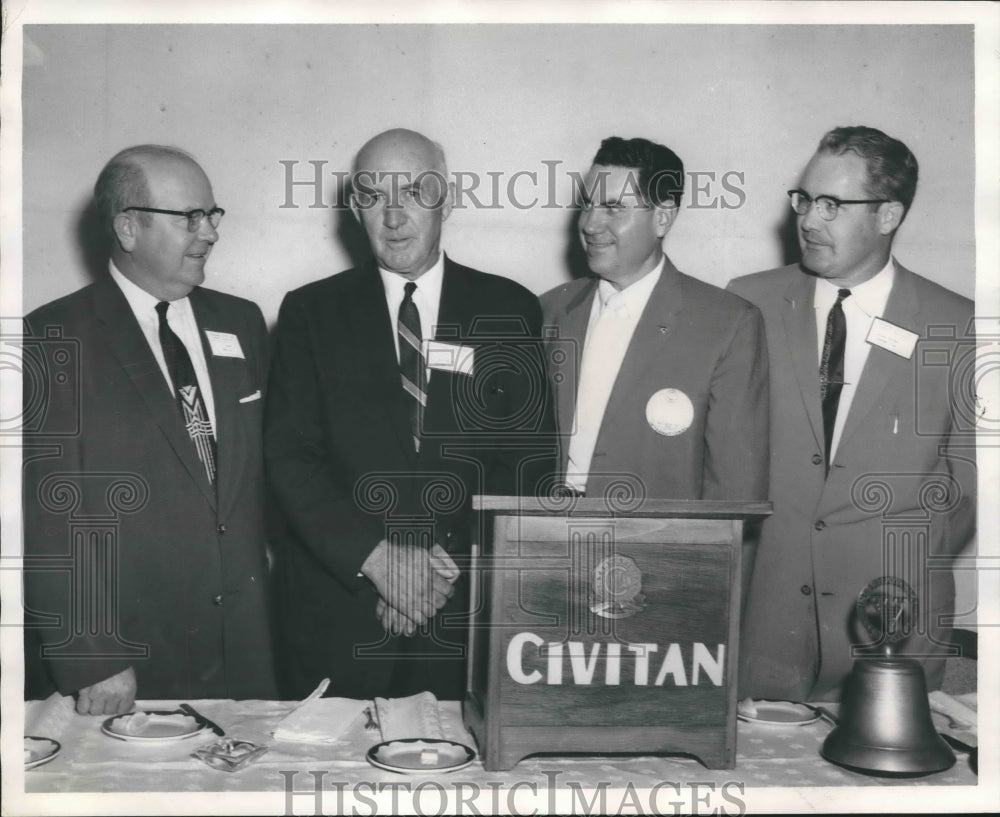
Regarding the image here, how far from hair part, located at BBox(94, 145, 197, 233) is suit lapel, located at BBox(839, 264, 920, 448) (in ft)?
6.83

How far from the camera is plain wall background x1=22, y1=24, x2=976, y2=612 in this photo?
3270 millimetres

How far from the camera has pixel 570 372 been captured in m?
3.17

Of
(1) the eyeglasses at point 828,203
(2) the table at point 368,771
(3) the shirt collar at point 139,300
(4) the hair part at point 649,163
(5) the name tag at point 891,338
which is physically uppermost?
(4) the hair part at point 649,163

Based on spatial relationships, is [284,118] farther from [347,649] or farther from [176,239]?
[347,649]

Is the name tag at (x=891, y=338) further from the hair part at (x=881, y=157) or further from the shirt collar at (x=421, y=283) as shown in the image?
the shirt collar at (x=421, y=283)

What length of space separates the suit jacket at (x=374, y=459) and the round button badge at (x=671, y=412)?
316 millimetres

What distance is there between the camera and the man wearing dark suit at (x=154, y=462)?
305cm

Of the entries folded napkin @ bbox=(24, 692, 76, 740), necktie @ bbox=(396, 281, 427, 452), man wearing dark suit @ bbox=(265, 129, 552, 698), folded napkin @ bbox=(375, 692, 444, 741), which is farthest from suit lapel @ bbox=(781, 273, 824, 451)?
folded napkin @ bbox=(24, 692, 76, 740)

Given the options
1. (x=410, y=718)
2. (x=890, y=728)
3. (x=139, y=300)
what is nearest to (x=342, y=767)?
(x=410, y=718)

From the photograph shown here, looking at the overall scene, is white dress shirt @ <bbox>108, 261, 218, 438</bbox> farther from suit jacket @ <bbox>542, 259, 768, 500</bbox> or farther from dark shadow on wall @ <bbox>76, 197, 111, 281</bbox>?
suit jacket @ <bbox>542, 259, 768, 500</bbox>

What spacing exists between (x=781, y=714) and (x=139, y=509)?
5.97 feet

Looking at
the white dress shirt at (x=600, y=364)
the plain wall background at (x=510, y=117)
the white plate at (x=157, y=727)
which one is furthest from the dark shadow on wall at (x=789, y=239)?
the white plate at (x=157, y=727)

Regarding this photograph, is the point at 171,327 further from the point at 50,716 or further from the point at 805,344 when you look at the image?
the point at 805,344

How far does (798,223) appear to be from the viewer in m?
3.30
